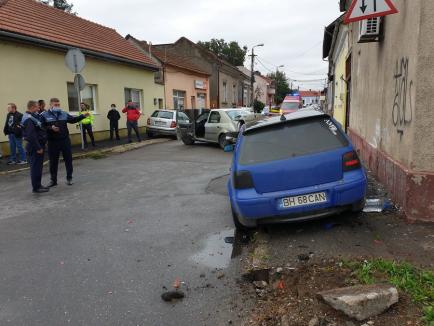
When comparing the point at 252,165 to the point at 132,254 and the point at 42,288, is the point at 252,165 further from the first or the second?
the point at 42,288

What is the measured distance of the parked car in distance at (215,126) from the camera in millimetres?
15797

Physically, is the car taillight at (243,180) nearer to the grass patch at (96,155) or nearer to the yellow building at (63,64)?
the grass patch at (96,155)

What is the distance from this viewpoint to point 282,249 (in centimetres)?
472

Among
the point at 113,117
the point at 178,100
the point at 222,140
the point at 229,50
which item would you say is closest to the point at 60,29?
the point at 113,117

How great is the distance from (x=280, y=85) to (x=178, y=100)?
7860 centimetres

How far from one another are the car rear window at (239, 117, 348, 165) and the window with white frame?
16.8 meters

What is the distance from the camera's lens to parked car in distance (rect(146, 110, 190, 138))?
2002 cm

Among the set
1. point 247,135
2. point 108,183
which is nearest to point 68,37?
point 108,183

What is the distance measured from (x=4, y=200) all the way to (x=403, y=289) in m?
7.32

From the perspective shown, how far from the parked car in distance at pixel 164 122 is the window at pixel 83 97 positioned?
121 inches

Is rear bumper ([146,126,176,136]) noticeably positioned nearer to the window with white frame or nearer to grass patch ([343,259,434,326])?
the window with white frame

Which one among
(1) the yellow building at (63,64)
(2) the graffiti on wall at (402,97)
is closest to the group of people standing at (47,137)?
(1) the yellow building at (63,64)

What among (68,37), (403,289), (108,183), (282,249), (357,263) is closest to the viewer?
(403,289)

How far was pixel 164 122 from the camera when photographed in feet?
65.8
